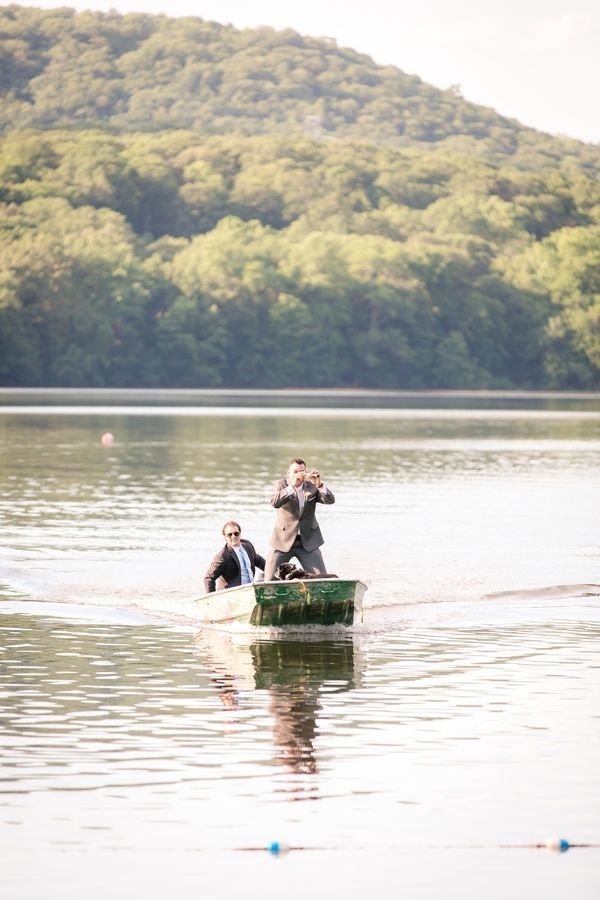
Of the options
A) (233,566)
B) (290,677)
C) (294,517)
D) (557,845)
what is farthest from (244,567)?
(557,845)

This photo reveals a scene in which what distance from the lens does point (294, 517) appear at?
926 inches

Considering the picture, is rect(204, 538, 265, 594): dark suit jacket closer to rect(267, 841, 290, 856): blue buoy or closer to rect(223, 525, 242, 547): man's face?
rect(223, 525, 242, 547): man's face

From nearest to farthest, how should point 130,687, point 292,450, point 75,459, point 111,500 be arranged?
point 130,687 < point 111,500 < point 75,459 < point 292,450

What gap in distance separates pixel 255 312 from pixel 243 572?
148 metres

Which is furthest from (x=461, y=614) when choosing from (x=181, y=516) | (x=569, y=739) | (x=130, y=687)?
(x=181, y=516)

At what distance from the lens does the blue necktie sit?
23984 millimetres

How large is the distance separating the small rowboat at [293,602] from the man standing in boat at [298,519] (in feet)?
1.78

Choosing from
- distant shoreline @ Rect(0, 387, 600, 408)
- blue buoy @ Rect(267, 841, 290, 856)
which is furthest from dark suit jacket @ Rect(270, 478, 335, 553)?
distant shoreline @ Rect(0, 387, 600, 408)

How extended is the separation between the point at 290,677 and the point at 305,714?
2.46 meters

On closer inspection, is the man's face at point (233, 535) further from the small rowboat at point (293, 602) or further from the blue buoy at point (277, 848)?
the blue buoy at point (277, 848)

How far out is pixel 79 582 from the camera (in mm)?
29406

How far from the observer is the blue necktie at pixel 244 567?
23984 mm

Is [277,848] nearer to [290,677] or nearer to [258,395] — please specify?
[290,677]

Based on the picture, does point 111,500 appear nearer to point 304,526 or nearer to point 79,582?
point 79,582
